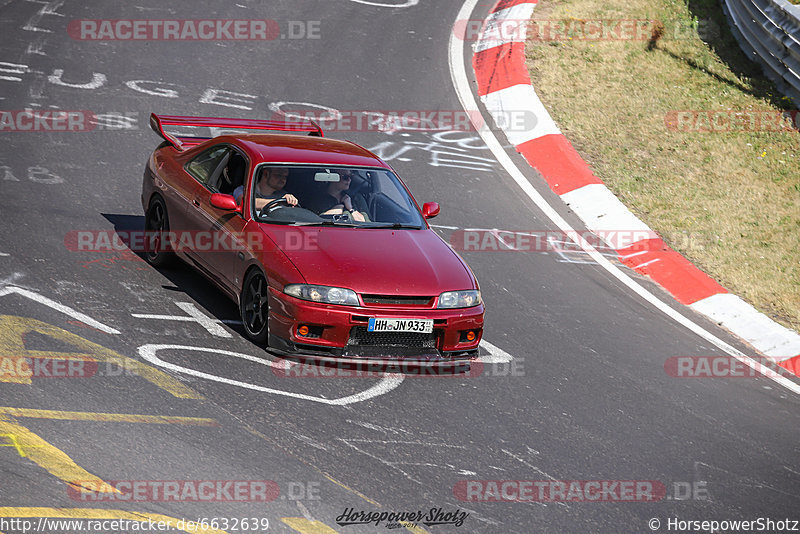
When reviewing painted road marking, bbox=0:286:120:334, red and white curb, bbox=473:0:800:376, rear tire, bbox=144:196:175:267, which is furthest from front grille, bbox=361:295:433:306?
red and white curb, bbox=473:0:800:376

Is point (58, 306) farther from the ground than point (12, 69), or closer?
closer

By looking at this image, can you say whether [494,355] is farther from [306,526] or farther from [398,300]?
[306,526]

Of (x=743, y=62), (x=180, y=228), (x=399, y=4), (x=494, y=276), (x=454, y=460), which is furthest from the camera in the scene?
(x=399, y=4)

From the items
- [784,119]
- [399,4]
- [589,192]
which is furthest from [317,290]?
[399,4]

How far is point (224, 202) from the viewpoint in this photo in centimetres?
766

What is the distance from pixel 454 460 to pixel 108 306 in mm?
3194

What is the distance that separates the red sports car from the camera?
6.93 m

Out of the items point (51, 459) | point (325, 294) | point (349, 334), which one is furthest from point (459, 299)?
point (51, 459)

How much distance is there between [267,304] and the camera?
712cm

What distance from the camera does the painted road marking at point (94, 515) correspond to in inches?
185

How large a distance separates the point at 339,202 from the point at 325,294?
1349mm

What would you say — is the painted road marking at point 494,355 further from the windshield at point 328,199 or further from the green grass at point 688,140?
the green grass at point 688,140

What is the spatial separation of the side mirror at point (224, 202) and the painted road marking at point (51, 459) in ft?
8.82

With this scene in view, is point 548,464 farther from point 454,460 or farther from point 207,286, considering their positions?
point 207,286
